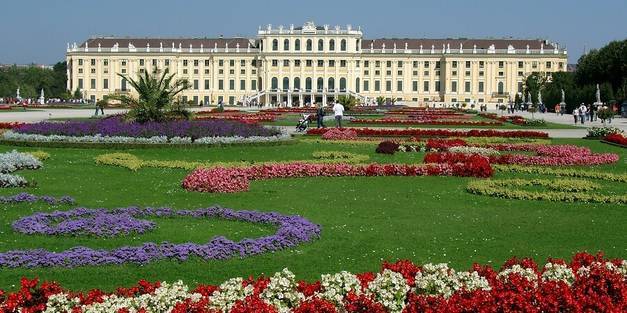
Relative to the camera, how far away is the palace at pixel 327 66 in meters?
90.7

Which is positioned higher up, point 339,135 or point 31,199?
point 339,135

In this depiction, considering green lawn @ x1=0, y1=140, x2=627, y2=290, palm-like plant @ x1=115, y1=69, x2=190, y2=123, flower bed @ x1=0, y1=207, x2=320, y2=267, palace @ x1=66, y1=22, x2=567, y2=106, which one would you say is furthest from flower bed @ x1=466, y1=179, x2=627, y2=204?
palace @ x1=66, y1=22, x2=567, y2=106

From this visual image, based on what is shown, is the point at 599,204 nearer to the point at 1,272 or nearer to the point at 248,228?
the point at 248,228

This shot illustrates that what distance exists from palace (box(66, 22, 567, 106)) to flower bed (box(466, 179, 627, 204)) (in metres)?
76.9

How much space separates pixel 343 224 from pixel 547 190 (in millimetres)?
4384

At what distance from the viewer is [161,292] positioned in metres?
4.89

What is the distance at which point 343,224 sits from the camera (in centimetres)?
886

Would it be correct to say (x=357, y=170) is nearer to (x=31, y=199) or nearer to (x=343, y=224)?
(x=343, y=224)

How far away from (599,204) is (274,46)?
270 feet

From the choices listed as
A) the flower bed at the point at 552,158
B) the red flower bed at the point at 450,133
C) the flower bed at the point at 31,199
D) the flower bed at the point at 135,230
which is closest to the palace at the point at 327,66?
the red flower bed at the point at 450,133

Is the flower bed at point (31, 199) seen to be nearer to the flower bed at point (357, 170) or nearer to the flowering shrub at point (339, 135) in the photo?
the flower bed at point (357, 170)

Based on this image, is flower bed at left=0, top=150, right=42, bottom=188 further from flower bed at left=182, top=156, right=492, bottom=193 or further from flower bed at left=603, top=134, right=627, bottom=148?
flower bed at left=603, top=134, right=627, bottom=148

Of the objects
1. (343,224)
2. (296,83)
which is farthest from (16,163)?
(296,83)

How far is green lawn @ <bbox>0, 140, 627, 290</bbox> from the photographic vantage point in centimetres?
688
